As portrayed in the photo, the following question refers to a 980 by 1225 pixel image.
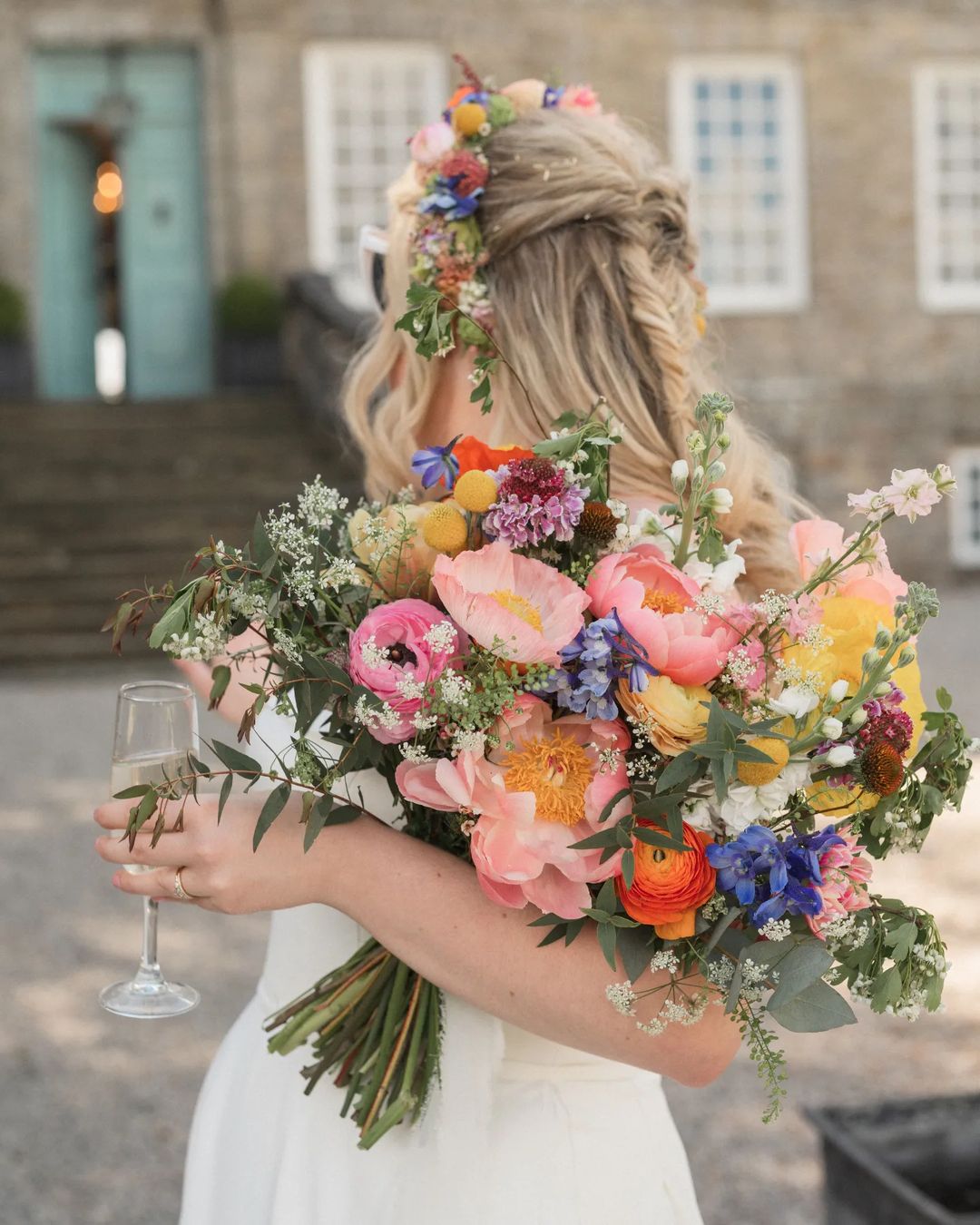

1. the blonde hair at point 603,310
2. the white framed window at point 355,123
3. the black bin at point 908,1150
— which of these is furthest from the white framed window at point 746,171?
the blonde hair at point 603,310

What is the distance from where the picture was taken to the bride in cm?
158

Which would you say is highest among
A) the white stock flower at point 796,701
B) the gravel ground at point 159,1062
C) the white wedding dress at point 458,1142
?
the white stock flower at point 796,701

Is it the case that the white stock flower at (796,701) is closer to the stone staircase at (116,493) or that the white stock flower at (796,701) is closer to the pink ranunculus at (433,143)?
the pink ranunculus at (433,143)

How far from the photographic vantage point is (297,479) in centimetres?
1149

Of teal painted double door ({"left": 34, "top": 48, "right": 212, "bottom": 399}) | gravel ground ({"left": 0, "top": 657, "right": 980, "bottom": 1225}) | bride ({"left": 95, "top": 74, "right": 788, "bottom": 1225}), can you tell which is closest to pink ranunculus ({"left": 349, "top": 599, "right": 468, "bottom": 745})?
bride ({"left": 95, "top": 74, "right": 788, "bottom": 1225})

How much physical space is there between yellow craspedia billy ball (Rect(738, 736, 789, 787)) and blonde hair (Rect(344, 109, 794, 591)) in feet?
1.46

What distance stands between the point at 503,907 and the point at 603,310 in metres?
0.78

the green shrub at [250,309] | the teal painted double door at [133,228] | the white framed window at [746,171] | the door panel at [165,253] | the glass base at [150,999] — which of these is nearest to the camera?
the glass base at [150,999]

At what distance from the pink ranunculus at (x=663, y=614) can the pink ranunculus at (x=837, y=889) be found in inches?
8.3

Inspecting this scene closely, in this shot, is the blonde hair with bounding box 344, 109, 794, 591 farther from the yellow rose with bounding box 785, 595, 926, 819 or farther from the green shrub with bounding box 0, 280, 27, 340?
the green shrub with bounding box 0, 280, 27, 340

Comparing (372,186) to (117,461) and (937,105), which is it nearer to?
(117,461)

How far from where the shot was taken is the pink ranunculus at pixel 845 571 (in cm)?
162

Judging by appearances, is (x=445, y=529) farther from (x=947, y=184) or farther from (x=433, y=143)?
(x=947, y=184)

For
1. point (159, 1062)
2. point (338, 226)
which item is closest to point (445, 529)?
point (159, 1062)
